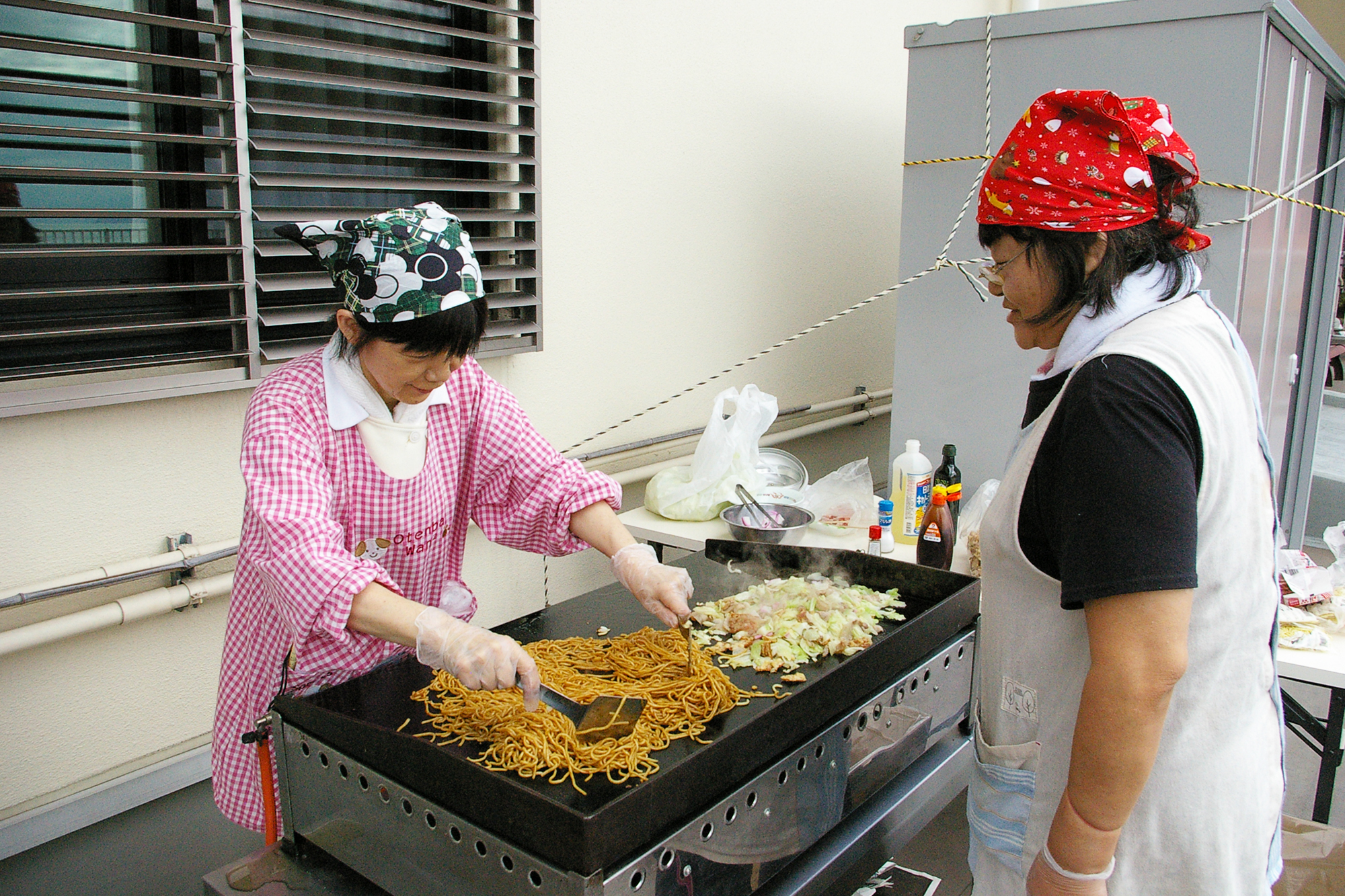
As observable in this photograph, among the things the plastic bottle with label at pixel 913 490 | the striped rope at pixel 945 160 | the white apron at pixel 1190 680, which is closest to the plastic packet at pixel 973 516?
the plastic bottle with label at pixel 913 490

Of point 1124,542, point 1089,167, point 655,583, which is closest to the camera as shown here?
point 1124,542

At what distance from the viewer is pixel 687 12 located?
3.76m

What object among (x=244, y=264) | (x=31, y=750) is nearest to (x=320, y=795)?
(x=31, y=750)

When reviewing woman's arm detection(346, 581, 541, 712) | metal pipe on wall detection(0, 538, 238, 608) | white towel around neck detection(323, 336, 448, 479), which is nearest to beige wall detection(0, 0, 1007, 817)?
metal pipe on wall detection(0, 538, 238, 608)

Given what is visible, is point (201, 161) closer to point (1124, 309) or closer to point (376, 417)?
point (376, 417)

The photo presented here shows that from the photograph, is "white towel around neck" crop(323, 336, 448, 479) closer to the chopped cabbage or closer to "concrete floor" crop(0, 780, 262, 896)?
the chopped cabbage

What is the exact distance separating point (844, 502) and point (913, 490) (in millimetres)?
332

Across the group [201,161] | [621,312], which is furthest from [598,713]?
[621,312]

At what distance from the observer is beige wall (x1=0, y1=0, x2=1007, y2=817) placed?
2383 mm

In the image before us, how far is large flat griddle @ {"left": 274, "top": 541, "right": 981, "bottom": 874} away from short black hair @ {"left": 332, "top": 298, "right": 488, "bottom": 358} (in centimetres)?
60

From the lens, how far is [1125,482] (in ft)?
3.85

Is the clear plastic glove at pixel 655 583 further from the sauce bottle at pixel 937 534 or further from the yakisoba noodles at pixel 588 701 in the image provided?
the sauce bottle at pixel 937 534

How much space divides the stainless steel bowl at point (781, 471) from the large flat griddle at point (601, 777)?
137 cm

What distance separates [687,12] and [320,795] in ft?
10.6
